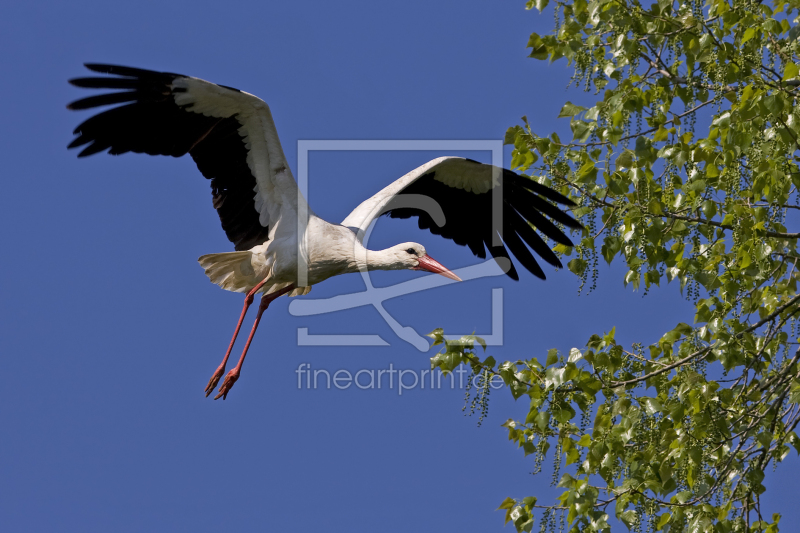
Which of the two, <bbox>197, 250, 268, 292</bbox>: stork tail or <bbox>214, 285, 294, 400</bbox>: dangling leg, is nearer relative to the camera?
<bbox>214, 285, 294, 400</bbox>: dangling leg

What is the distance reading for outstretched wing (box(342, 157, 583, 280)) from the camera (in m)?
7.71

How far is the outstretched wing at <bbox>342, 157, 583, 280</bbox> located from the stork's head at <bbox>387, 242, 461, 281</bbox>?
1.31ft

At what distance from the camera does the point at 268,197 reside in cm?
731

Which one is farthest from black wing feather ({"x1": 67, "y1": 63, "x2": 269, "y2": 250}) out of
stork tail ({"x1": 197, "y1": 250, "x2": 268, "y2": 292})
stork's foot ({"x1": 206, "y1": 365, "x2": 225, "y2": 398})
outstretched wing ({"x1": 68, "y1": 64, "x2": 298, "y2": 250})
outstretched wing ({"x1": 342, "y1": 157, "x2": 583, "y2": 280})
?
stork's foot ({"x1": 206, "y1": 365, "x2": 225, "y2": 398})

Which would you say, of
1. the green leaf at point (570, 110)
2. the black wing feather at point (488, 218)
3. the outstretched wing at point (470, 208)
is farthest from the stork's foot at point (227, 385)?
the green leaf at point (570, 110)

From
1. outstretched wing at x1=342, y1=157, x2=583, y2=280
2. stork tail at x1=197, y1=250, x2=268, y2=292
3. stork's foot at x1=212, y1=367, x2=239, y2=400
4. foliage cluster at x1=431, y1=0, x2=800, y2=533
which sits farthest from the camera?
outstretched wing at x1=342, y1=157, x2=583, y2=280

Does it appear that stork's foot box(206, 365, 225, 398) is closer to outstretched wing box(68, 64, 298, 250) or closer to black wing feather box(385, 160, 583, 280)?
outstretched wing box(68, 64, 298, 250)

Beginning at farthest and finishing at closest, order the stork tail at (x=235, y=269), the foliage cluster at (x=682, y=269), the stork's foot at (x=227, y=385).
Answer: the stork tail at (x=235, y=269) < the stork's foot at (x=227, y=385) < the foliage cluster at (x=682, y=269)

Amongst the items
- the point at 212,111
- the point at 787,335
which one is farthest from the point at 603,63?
the point at 212,111

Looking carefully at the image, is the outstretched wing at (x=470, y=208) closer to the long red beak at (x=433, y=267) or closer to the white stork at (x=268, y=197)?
the white stork at (x=268, y=197)

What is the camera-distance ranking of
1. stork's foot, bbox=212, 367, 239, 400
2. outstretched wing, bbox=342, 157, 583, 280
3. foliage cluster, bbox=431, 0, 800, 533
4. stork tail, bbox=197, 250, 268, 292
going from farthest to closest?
outstretched wing, bbox=342, 157, 583, 280, stork tail, bbox=197, 250, 268, 292, stork's foot, bbox=212, 367, 239, 400, foliage cluster, bbox=431, 0, 800, 533

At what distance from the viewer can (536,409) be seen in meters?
4.91

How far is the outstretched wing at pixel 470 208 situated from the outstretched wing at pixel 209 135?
912mm

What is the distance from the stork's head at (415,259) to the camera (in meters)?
7.61
